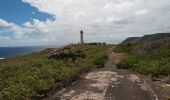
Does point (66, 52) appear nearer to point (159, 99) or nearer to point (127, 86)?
point (127, 86)

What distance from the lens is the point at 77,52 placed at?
35.1m

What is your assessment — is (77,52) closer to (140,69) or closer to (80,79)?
(140,69)

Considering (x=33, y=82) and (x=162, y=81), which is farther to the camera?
(x=162, y=81)

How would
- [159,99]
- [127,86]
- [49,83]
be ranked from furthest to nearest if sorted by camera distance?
[127,86]
[49,83]
[159,99]

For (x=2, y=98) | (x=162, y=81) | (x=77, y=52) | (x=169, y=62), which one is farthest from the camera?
(x=77, y=52)

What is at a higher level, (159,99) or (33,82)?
→ (33,82)

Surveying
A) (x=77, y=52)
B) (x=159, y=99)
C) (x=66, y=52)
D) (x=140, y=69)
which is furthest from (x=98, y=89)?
(x=77, y=52)

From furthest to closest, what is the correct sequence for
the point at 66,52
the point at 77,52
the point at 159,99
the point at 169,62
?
the point at 77,52, the point at 66,52, the point at 169,62, the point at 159,99

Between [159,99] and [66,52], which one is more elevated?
[66,52]

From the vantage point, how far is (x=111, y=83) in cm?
2100

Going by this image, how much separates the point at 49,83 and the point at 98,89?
10.6ft

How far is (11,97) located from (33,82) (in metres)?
3.33

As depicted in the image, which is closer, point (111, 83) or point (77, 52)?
point (111, 83)

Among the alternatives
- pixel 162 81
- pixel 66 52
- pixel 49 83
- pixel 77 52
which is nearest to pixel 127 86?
pixel 162 81
